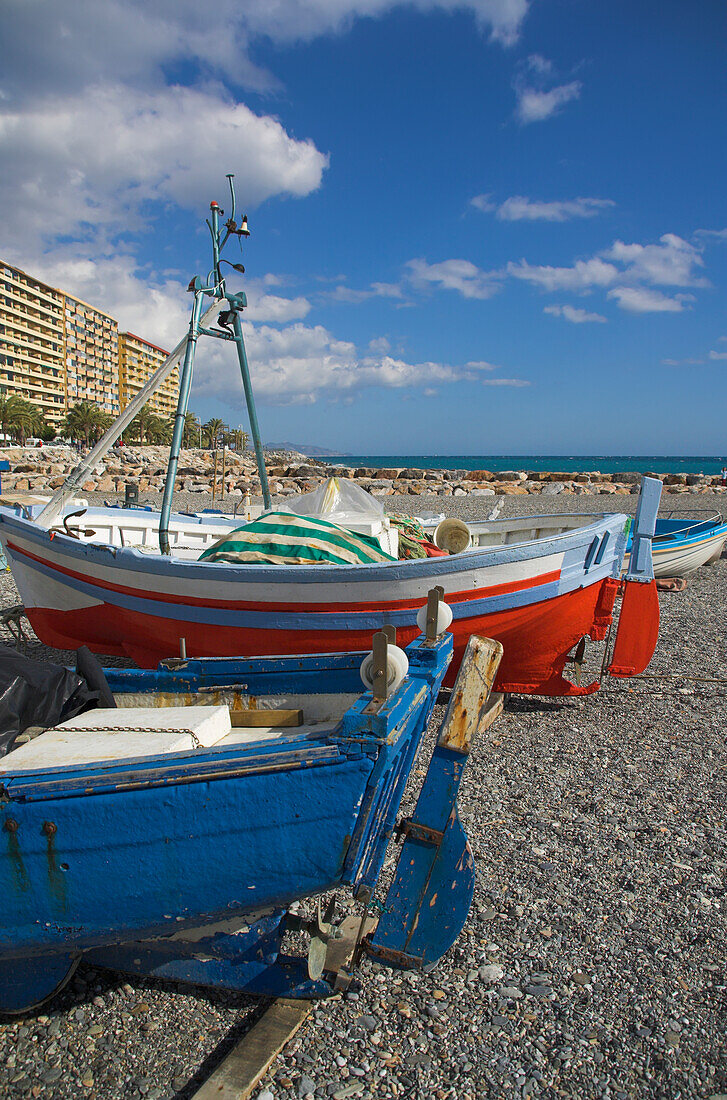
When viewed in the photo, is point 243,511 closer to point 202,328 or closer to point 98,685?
point 202,328

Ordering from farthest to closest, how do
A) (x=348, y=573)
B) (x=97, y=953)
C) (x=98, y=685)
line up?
(x=348, y=573)
(x=98, y=685)
(x=97, y=953)

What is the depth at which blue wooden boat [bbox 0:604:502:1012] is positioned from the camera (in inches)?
89.3

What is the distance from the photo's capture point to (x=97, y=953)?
2717 mm

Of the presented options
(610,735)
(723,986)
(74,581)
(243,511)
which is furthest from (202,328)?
(723,986)

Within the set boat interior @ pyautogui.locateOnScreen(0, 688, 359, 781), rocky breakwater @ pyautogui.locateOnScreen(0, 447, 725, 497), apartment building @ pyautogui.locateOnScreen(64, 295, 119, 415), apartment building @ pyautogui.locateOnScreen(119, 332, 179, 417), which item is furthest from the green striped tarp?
apartment building @ pyautogui.locateOnScreen(119, 332, 179, 417)

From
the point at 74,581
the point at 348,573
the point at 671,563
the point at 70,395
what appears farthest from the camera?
the point at 70,395

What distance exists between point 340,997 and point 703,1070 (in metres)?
1.38

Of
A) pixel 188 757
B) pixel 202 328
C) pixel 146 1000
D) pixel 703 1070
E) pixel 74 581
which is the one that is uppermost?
pixel 202 328

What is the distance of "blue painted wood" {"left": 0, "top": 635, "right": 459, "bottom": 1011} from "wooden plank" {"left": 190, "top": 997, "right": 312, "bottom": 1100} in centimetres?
47

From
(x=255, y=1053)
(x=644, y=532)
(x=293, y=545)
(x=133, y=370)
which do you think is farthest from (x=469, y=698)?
(x=133, y=370)

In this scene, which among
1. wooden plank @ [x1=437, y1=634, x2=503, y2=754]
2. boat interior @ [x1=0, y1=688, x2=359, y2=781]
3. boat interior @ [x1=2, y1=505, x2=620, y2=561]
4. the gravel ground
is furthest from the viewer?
boat interior @ [x1=2, y1=505, x2=620, y2=561]

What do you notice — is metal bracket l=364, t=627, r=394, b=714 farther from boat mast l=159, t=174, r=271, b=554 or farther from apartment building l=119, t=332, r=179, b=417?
apartment building l=119, t=332, r=179, b=417

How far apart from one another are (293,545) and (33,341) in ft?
377

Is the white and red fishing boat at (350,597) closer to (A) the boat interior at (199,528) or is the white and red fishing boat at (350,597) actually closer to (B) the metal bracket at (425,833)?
(A) the boat interior at (199,528)
